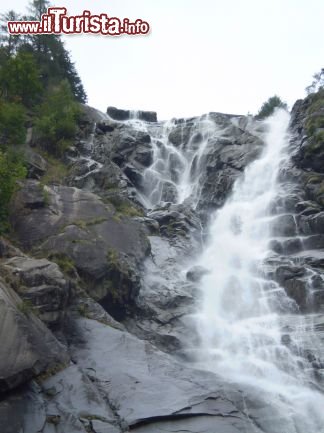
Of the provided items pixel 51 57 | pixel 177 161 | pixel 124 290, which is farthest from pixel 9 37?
pixel 124 290

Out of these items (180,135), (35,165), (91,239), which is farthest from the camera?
(180,135)

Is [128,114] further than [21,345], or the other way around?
[128,114]

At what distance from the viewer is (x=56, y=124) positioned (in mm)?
34250

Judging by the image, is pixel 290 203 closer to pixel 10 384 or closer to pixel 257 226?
pixel 257 226

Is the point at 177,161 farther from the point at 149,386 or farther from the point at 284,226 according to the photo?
the point at 149,386

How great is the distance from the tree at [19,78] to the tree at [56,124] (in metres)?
1.80

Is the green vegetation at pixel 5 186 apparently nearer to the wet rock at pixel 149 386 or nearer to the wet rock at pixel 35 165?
the wet rock at pixel 149 386

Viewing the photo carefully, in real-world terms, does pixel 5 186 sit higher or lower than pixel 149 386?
higher

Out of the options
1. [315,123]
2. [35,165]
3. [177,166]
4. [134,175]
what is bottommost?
[134,175]

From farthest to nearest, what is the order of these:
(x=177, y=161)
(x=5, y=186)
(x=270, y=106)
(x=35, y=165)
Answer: (x=270, y=106)
(x=177, y=161)
(x=35, y=165)
(x=5, y=186)

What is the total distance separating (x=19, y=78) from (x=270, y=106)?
2918 centimetres

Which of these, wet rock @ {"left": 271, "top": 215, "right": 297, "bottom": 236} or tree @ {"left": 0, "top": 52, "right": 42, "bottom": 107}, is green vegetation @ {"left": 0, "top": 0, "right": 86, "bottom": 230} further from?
wet rock @ {"left": 271, "top": 215, "right": 297, "bottom": 236}

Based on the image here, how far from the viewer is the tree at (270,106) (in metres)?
51.2

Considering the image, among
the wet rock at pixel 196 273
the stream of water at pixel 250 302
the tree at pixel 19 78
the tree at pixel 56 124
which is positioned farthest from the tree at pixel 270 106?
the wet rock at pixel 196 273
